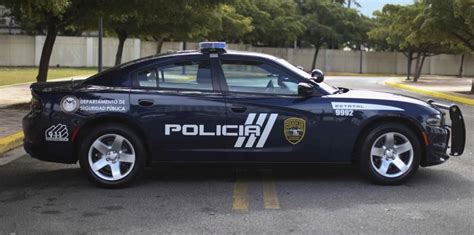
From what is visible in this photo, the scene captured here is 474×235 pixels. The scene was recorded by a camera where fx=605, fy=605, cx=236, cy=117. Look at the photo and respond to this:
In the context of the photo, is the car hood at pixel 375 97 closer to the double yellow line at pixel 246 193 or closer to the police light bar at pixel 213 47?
the double yellow line at pixel 246 193

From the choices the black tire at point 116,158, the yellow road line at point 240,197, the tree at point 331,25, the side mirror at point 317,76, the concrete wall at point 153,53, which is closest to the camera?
the yellow road line at point 240,197

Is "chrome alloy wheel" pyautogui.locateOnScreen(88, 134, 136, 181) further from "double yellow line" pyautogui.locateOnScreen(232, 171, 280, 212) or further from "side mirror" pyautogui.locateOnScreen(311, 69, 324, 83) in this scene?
"side mirror" pyautogui.locateOnScreen(311, 69, 324, 83)

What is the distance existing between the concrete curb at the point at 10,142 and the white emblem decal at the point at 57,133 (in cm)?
261

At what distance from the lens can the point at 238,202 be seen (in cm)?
625

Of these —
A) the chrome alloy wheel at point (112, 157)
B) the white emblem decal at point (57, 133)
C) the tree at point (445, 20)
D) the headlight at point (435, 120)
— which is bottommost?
the chrome alloy wheel at point (112, 157)

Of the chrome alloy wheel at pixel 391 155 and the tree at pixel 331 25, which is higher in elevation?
the tree at pixel 331 25

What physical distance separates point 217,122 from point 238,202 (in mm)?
1017

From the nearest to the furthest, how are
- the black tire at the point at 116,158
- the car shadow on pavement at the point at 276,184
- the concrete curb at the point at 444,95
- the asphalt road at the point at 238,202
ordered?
the asphalt road at the point at 238,202
the car shadow on pavement at the point at 276,184
the black tire at the point at 116,158
the concrete curb at the point at 444,95

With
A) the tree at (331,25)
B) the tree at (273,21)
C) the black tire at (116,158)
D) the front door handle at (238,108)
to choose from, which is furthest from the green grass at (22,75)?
the tree at (331,25)

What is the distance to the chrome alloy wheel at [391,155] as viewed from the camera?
22.9ft

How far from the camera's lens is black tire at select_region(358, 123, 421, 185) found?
692cm

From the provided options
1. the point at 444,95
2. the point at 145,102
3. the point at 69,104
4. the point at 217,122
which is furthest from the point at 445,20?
the point at 69,104

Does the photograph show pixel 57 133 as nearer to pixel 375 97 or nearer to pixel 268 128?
pixel 268 128

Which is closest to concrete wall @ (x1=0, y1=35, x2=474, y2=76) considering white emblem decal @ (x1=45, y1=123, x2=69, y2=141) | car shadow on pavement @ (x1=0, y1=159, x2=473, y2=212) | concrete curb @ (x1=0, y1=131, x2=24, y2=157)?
concrete curb @ (x1=0, y1=131, x2=24, y2=157)
